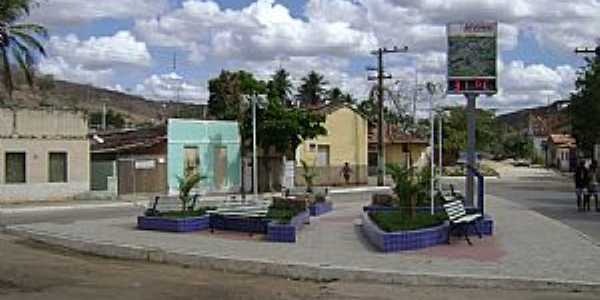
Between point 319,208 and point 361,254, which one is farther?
point 319,208

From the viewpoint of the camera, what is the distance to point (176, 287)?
12.6m

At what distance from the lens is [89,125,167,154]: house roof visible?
44.1 meters

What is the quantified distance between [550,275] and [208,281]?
4976mm

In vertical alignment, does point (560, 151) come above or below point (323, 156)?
above

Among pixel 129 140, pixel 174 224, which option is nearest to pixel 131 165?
pixel 129 140

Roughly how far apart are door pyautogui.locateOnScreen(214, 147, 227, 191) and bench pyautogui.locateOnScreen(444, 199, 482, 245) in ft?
91.1

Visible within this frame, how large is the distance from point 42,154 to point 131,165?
16.6 feet

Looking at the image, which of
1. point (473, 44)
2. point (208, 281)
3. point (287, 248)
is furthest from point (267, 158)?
point (208, 281)

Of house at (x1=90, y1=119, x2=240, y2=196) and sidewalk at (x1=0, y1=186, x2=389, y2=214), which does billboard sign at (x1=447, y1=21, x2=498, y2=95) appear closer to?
sidewalk at (x1=0, y1=186, x2=389, y2=214)

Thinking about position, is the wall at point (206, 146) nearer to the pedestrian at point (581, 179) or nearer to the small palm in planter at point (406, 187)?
the pedestrian at point (581, 179)

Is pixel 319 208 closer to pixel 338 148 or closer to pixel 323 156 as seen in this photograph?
pixel 323 156

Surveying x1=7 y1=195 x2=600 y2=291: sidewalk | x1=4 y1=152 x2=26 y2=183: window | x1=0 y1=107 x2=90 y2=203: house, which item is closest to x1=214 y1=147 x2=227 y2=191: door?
x1=0 y1=107 x2=90 y2=203: house

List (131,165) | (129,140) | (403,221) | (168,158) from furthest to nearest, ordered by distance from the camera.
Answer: (129,140), (168,158), (131,165), (403,221)

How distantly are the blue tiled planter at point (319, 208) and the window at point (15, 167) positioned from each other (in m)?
15.0
